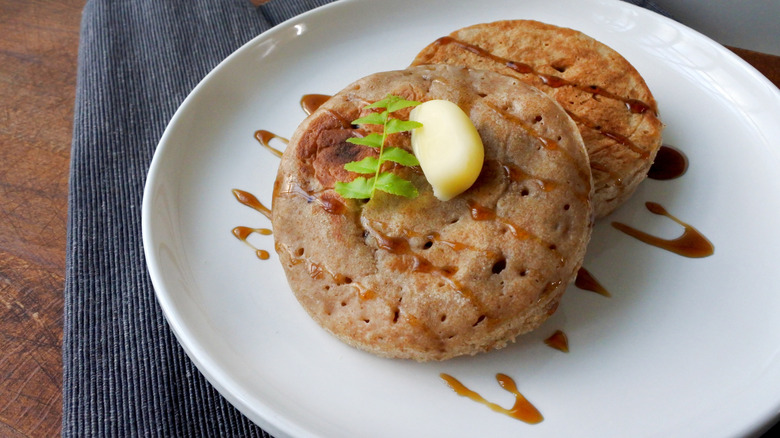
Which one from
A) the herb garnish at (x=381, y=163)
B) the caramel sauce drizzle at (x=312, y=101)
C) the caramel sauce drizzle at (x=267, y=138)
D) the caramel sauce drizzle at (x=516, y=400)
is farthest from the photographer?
the caramel sauce drizzle at (x=312, y=101)

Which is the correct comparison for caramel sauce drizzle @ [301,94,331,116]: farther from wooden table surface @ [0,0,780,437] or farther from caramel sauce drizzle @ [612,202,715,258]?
caramel sauce drizzle @ [612,202,715,258]

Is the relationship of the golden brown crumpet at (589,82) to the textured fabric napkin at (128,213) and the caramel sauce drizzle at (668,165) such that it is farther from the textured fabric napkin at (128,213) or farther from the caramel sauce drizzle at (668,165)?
the textured fabric napkin at (128,213)

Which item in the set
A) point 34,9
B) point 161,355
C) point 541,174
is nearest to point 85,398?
point 161,355

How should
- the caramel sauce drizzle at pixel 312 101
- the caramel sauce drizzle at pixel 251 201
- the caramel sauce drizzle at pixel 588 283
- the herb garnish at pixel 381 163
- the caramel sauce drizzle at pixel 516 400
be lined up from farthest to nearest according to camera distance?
1. the caramel sauce drizzle at pixel 312 101
2. the caramel sauce drizzle at pixel 251 201
3. the caramel sauce drizzle at pixel 588 283
4. the herb garnish at pixel 381 163
5. the caramel sauce drizzle at pixel 516 400

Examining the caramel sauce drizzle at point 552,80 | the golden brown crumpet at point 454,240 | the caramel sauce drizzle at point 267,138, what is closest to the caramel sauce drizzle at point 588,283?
the golden brown crumpet at point 454,240

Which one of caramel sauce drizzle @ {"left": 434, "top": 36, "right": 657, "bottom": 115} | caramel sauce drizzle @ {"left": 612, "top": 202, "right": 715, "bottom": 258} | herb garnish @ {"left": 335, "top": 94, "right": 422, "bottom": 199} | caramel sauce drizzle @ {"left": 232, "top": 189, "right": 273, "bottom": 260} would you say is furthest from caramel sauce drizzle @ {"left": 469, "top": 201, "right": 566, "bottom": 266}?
caramel sauce drizzle @ {"left": 232, "top": 189, "right": 273, "bottom": 260}

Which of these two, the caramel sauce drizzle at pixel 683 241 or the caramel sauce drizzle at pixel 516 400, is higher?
the caramel sauce drizzle at pixel 683 241

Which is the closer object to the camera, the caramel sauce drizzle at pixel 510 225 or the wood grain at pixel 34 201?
the caramel sauce drizzle at pixel 510 225

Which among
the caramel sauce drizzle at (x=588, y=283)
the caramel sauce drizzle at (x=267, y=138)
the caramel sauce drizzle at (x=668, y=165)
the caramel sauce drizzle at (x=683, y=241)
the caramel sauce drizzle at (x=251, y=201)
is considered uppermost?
the caramel sauce drizzle at (x=668, y=165)
